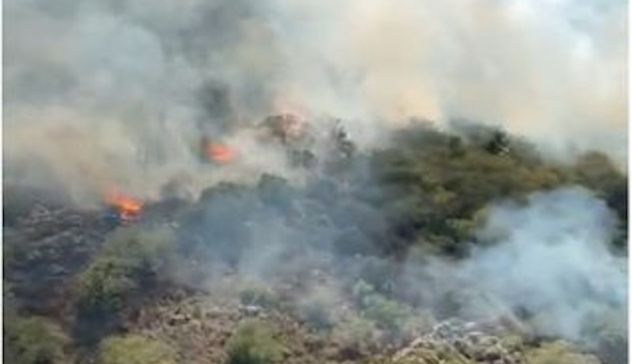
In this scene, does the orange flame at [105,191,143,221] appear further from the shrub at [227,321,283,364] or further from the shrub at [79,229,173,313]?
the shrub at [227,321,283,364]

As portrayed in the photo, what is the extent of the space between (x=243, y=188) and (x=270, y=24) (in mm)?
264

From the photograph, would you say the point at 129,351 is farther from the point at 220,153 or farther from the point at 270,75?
the point at 270,75

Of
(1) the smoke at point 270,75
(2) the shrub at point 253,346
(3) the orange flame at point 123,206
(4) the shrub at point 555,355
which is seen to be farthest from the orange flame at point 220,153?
(4) the shrub at point 555,355

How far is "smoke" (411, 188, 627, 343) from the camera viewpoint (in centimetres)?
236

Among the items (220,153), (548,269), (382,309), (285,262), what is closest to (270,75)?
(220,153)

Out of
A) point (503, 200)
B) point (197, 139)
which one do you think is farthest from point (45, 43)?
point (503, 200)

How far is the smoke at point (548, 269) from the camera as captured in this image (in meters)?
2.36

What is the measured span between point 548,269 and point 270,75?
21.1 inches

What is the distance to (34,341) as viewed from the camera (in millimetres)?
2330

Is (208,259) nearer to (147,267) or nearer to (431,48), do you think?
(147,267)

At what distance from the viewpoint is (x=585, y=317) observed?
2.36 meters

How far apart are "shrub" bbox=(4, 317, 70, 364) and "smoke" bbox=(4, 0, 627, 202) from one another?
214 mm

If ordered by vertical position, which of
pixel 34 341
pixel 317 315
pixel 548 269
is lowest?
pixel 34 341

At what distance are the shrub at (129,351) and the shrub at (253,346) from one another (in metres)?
0.10
